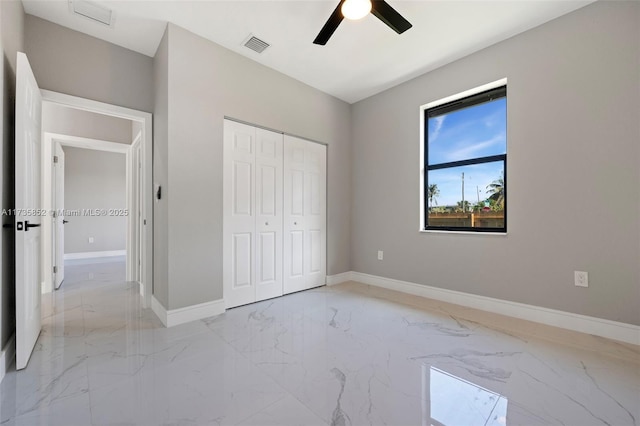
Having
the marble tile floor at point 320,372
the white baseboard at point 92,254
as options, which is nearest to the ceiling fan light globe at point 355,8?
the marble tile floor at point 320,372

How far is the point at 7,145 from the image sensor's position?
1931 millimetres

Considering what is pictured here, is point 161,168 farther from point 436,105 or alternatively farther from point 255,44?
point 436,105

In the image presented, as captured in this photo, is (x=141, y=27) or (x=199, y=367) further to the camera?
(x=141, y=27)

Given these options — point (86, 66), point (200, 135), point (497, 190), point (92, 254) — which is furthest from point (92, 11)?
point (92, 254)

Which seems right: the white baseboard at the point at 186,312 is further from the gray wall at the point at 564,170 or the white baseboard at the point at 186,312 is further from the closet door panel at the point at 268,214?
the gray wall at the point at 564,170

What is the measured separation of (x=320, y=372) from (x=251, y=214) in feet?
6.15

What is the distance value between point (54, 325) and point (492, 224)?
4.40 metres

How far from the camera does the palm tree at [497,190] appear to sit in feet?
9.25

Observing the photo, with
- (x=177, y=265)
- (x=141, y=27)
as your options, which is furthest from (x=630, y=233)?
(x=141, y=27)

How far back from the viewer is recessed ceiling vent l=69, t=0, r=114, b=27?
2174 millimetres

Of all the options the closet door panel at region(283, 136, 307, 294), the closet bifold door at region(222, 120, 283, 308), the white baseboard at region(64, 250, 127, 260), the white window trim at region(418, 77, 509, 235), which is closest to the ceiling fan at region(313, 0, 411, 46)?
the white window trim at region(418, 77, 509, 235)

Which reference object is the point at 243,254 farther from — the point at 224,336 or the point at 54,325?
the point at 54,325

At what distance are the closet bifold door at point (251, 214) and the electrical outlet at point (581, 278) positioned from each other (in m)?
2.92

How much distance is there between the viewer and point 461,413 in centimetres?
135
